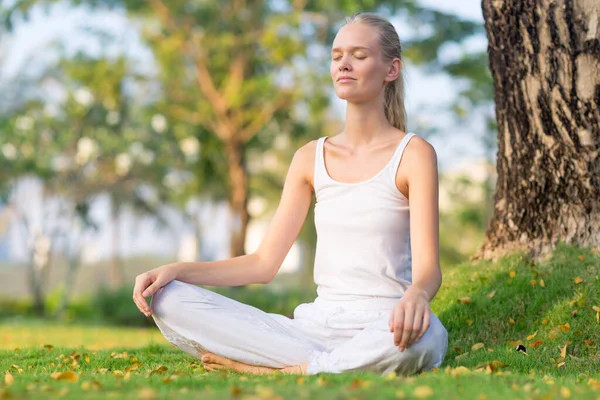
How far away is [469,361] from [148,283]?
5.72 ft

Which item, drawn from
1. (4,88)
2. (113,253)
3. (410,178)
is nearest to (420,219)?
(410,178)

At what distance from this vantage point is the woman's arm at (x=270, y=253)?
401cm

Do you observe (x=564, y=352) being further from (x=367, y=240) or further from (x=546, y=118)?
(x=546, y=118)

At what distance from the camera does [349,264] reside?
3928mm

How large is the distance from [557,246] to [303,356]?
221 cm

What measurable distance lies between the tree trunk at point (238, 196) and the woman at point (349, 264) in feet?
40.1

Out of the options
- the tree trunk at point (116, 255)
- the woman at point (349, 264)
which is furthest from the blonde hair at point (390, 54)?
the tree trunk at point (116, 255)

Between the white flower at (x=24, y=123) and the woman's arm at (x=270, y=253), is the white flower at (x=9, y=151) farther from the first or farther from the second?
the woman's arm at (x=270, y=253)

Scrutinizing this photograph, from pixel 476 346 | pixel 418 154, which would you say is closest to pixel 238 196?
pixel 476 346

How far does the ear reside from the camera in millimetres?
4129

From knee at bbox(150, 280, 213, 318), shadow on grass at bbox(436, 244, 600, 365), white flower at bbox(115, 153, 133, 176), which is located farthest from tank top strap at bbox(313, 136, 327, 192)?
white flower at bbox(115, 153, 133, 176)

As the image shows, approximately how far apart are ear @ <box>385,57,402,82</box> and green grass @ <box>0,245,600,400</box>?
1.45m

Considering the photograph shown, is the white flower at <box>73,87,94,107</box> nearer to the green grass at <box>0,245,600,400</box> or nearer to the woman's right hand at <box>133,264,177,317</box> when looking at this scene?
the green grass at <box>0,245,600,400</box>

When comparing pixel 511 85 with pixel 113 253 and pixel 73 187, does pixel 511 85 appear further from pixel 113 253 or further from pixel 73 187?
pixel 113 253
